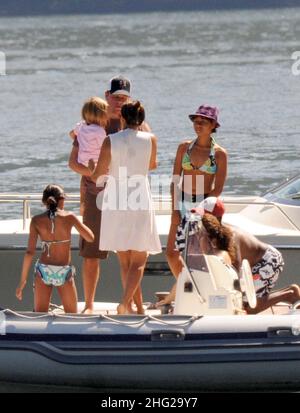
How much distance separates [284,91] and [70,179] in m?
12.3

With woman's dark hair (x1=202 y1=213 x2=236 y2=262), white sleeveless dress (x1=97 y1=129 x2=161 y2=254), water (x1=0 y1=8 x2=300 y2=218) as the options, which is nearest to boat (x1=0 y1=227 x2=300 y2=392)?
woman's dark hair (x1=202 y1=213 x2=236 y2=262)

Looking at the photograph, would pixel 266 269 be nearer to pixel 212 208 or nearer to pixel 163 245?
pixel 212 208

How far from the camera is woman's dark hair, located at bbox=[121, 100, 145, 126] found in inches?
321

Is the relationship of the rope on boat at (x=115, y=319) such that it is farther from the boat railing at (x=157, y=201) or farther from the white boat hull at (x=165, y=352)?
the boat railing at (x=157, y=201)

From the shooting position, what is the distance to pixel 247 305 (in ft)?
27.8

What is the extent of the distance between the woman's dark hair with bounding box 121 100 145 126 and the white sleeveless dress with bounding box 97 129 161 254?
0.32 feet

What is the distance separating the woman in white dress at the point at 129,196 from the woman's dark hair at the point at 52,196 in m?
0.26

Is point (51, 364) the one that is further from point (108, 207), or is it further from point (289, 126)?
point (289, 126)

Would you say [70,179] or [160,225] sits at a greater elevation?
[70,179]

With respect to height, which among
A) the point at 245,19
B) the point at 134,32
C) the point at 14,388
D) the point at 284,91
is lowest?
the point at 14,388

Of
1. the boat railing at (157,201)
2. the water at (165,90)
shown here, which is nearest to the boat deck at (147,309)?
the boat railing at (157,201)

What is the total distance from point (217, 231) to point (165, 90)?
22.2 m

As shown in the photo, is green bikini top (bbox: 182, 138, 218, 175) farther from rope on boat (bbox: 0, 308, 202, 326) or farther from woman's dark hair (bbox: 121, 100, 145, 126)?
rope on boat (bbox: 0, 308, 202, 326)

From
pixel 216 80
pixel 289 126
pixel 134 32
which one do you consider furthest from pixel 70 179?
pixel 134 32
